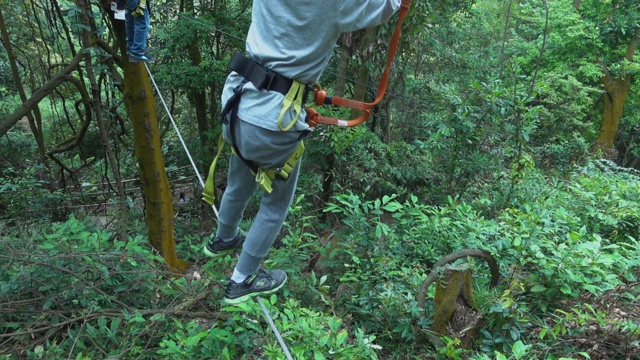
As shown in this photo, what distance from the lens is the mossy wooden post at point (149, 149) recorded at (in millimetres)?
3645

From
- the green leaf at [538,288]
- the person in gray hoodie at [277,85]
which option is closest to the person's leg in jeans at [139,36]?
the person in gray hoodie at [277,85]

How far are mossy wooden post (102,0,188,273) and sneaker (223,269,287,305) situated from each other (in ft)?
4.55

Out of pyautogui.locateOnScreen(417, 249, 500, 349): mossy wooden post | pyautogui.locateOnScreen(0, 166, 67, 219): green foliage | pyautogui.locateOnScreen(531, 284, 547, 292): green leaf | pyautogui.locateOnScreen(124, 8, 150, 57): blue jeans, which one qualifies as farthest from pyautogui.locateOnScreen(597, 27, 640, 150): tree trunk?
pyautogui.locateOnScreen(0, 166, 67, 219): green foliage

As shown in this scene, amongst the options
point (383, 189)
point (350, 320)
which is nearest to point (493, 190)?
point (383, 189)

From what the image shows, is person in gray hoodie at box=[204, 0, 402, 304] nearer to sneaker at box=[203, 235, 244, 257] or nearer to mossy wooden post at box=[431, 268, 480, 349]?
sneaker at box=[203, 235, 244, 257]


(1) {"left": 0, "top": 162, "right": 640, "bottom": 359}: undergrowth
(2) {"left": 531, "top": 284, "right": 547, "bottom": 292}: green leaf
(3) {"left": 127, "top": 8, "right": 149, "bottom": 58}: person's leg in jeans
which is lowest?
(1) {"left": 0, "top": 162, "right": 640, "bottom": 359}: undergrowth

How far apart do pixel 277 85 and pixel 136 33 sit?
2253mm

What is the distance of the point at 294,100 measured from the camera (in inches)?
73.8

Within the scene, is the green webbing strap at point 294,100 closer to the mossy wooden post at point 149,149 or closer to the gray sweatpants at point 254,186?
the gray sweatpants at point 254,186

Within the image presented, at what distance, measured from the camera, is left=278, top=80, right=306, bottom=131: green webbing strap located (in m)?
1.84

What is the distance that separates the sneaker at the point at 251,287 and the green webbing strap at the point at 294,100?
89 cm

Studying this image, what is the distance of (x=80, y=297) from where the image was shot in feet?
8.43

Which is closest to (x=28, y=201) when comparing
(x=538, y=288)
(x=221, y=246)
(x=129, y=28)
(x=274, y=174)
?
(x=129, y=28)

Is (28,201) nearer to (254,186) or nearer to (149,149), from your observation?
(149,149)
